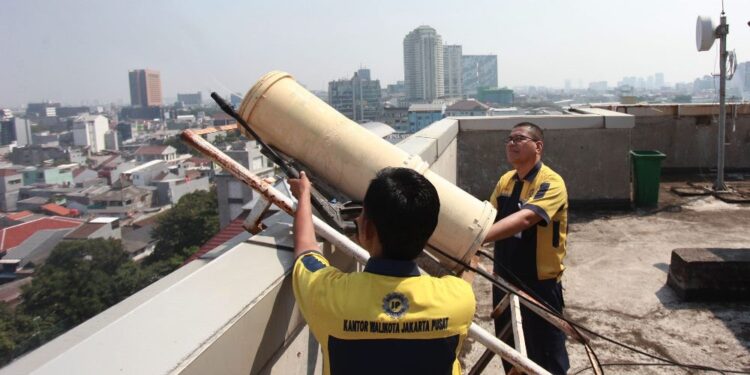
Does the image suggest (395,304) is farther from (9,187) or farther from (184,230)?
(9,187)

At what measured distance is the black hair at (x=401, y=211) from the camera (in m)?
1.51

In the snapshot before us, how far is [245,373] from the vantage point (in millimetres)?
1700

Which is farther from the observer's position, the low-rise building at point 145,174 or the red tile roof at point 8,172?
the low-rise building at point 145,174

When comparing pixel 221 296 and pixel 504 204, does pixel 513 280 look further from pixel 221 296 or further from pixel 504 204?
pixel 221 296

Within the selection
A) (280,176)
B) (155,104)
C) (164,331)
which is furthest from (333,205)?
(155,104)

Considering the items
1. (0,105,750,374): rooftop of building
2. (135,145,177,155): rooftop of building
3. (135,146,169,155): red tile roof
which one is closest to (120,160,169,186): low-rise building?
(135,145,177,155): rooftop of building

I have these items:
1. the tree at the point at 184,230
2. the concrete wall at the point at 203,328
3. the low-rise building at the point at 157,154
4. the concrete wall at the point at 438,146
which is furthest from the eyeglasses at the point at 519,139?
the low-rise building at the point at 157,154

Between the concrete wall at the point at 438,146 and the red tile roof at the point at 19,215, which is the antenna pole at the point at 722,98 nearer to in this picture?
the concrete wall at the point at 438,146

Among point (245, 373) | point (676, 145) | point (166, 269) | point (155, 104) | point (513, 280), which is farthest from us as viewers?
point (155, 104)

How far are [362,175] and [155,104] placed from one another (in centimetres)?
19453

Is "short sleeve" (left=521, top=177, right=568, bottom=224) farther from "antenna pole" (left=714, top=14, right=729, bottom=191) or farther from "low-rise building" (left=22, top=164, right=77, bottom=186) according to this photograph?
"low-rise building" (left=22, top=164, right=77, bottom=186)

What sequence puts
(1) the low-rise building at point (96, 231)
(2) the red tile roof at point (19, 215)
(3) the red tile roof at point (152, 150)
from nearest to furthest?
1. (1) the low-rise building at point (96, 231)
2. (2) the red tile roof at point (19, 215)
3. (3) the red tile roof at point (152, 150)

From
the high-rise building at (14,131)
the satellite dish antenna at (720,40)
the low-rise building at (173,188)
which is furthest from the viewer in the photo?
the high-rise building at (14,131)

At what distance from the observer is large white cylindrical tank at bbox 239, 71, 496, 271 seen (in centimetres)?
260
